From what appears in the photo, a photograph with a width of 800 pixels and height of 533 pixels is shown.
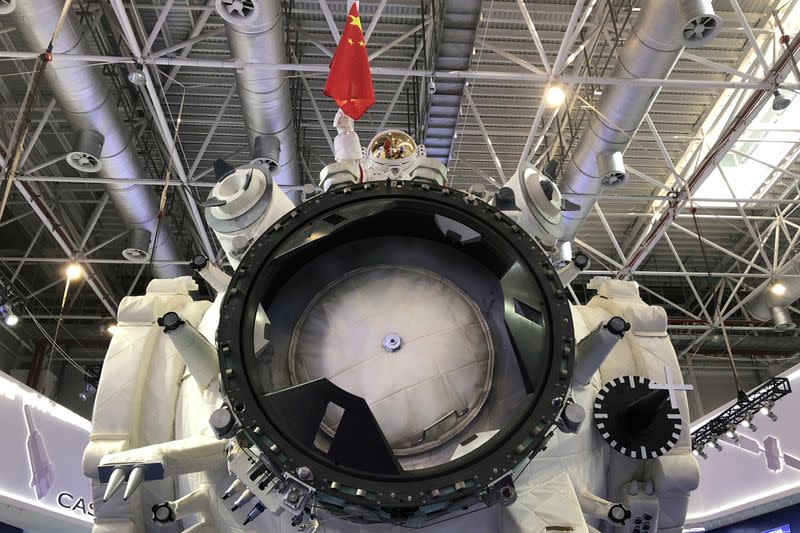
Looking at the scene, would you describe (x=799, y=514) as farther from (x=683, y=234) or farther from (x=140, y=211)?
(x=140, y=211)

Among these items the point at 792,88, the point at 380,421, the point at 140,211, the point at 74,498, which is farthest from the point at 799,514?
the point at 140,211

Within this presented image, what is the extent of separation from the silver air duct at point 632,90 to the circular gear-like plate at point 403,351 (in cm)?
599

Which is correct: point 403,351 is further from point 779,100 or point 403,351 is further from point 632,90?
point 779,100

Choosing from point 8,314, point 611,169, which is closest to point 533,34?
point 611,169

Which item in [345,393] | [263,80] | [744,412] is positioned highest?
[263,80]

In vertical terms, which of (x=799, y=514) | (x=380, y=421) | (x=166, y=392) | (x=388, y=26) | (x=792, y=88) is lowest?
(x=380, y=421)

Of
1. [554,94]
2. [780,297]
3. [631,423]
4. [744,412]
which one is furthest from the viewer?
[780,297]

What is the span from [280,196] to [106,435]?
1673 millimetres

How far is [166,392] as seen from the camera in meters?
3.88

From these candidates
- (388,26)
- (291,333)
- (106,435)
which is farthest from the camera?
(388,26)

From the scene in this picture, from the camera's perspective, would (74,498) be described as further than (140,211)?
No

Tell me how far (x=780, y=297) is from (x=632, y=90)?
9.46 metres

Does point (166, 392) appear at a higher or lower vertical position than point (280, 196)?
lower

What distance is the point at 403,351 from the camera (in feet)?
10.4
